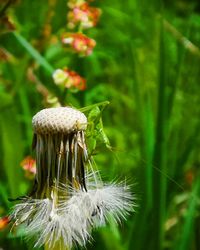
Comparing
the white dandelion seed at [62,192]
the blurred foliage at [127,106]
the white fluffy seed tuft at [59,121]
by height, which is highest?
the white fluffy seed tuft at [59,121]

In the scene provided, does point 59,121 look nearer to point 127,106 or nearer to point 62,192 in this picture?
point 62,192

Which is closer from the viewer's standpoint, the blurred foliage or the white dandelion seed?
the white dandelion seed

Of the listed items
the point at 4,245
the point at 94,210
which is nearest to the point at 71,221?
the point at 94,210

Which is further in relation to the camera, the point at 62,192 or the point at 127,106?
the point at 127,106

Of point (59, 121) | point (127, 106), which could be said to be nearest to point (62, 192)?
point (59, 121)

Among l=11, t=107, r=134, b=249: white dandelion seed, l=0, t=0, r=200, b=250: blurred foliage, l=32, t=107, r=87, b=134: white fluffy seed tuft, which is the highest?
l=32, t=107, r=87, b=134: white fluffy seed tuft

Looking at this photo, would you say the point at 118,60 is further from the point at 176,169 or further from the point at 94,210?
the point at 94,210
